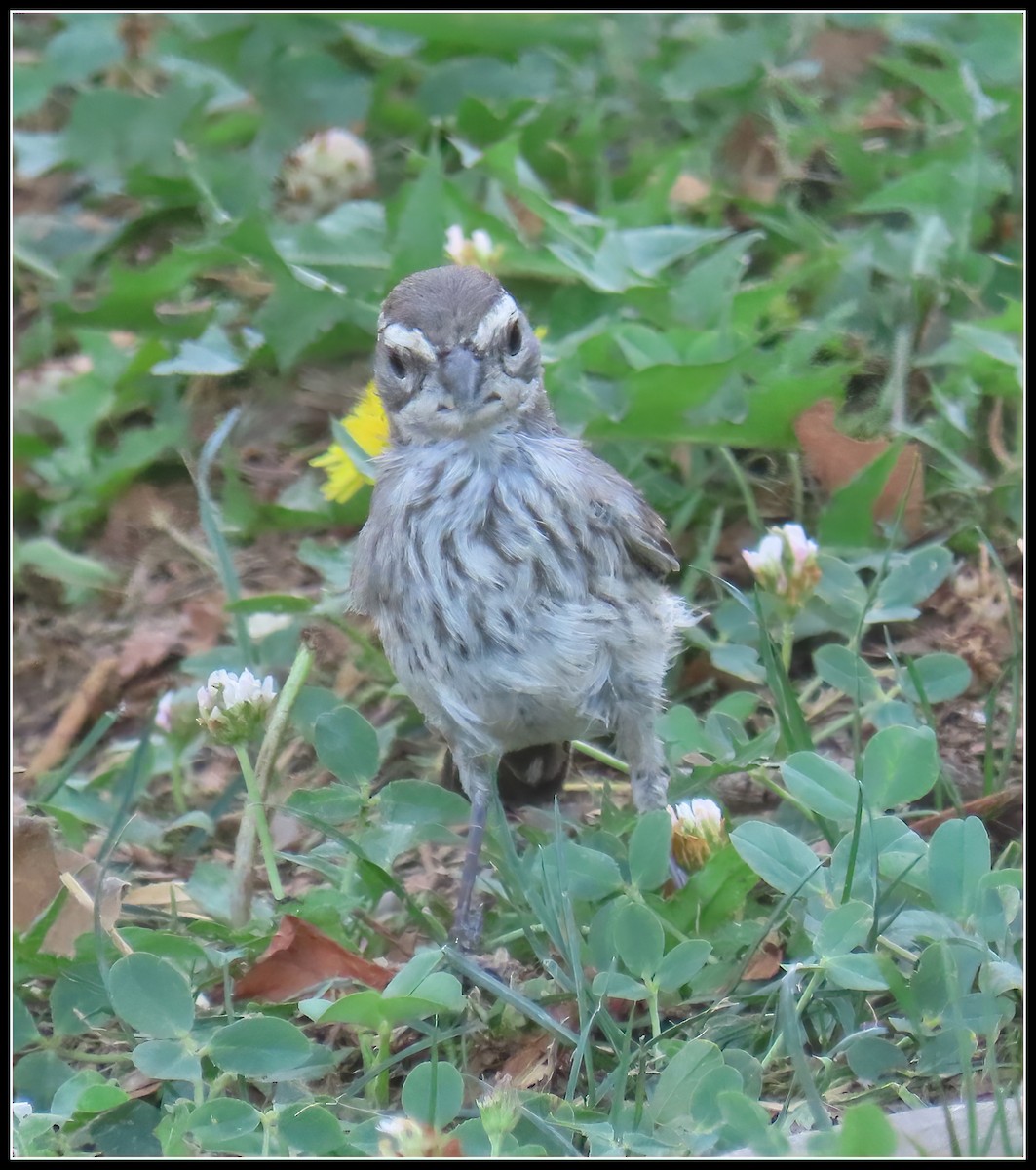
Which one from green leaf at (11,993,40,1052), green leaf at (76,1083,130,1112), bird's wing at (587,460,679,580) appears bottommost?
green leaf at (11,993,40,1052)

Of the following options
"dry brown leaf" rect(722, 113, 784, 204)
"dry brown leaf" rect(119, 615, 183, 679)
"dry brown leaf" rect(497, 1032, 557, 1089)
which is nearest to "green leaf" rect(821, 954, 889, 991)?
"dry brown leaf" rect(497, 1032, 557, 1089)

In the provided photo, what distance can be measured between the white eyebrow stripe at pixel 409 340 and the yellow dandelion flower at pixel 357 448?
592mm

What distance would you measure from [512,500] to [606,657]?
1.51 feet

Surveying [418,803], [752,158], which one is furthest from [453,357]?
[752,158]

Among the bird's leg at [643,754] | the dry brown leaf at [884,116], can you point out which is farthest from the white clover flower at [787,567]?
the dry brown leaf at [884,116]

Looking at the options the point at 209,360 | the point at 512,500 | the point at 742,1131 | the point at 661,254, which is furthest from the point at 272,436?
the point at 742,1131

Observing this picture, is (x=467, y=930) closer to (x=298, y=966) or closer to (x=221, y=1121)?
(x=298, y=966)

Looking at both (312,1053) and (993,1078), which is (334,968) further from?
(993,1078)

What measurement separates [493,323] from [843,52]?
3672mm

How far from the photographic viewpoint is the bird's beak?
11.8 feet

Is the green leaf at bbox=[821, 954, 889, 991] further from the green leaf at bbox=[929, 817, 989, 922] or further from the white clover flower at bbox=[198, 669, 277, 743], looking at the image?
the white clover flower at bbox=[198, 669, 277, 743]

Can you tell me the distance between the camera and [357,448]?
179 inches

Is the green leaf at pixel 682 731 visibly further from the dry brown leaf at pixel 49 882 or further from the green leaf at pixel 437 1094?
the dry brown leaf at pixel 49 882

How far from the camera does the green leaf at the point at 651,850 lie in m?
3.41
